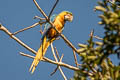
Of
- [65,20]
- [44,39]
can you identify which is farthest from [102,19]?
[65,20]

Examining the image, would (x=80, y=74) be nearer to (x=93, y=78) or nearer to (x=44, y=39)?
(x=93, y=78)

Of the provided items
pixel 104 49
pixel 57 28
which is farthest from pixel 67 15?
pixel 104 49

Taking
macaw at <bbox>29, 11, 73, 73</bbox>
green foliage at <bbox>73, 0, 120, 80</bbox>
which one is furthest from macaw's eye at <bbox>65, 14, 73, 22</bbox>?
green foliage at <bbox>73, 0, 120, 80</bbox>

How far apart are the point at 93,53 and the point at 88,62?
154 millimetres

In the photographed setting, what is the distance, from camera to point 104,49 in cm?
217

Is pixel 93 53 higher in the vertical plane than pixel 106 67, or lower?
higher

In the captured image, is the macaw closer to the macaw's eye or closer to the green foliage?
the macaw's eye

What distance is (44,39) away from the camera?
4980mm

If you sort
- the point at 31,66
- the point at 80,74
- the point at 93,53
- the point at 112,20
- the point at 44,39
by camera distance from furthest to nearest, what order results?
the point at 44,39 < the point at 31,66 < the point at 80,74 < the point at 93,53 < the point at 112,20

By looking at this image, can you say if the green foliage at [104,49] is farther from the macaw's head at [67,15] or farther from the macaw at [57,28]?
the macaw's head at [67,15]

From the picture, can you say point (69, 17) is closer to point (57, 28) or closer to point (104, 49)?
point (57, 28)

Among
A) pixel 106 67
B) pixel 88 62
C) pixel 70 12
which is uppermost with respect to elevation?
pixel 88 62

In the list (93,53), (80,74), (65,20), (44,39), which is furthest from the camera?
(65,20)

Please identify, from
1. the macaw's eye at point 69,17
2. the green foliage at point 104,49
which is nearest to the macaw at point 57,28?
the macaw's eye at point 69,17
